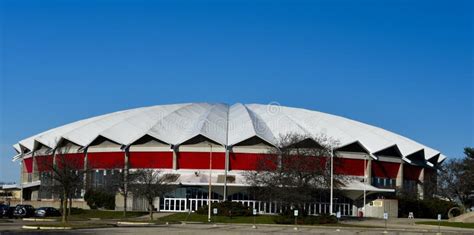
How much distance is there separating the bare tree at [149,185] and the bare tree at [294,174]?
10070 millimetres

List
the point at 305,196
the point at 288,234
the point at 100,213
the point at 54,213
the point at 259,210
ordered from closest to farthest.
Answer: the point at 288,234 < the point at 305,196 < the point at 54,213 < the point at 100,213 < the point at 259,210

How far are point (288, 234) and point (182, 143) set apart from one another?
5544 centimetres

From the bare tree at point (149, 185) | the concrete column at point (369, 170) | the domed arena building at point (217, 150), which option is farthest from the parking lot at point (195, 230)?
the concrete column at point (369, 170)

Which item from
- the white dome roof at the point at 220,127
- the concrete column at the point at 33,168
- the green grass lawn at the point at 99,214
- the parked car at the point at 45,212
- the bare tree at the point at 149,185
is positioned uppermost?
the white dome roof at the point at 220,127

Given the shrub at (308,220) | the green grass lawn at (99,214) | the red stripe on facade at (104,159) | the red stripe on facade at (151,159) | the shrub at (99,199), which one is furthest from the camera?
the red stripe on facade at (104,159)

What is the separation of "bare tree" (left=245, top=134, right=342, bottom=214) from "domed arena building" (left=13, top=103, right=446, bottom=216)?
8865 millimetres

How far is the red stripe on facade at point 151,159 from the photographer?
97.9m

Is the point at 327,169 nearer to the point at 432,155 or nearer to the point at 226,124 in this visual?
the point at 226,124

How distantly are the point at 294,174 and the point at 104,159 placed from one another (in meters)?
36.6

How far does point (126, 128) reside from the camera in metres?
102

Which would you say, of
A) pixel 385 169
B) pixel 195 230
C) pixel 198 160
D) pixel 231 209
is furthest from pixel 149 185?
pixel 385 169

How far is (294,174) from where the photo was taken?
7419 cm

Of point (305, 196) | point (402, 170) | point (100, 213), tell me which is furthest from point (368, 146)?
point (100, 213)

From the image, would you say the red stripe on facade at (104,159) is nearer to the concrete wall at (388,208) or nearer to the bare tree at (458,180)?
the concrete wall at (388,208)
